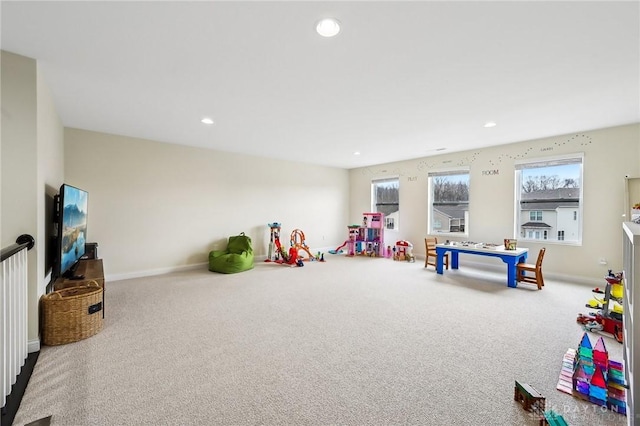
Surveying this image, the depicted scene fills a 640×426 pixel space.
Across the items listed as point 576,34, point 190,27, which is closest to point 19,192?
point 190,27

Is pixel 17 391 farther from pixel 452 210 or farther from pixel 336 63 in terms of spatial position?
pixel 452 210

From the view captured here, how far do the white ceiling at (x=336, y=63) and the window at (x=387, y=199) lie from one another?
3365 mm

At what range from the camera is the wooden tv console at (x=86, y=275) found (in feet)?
9.03

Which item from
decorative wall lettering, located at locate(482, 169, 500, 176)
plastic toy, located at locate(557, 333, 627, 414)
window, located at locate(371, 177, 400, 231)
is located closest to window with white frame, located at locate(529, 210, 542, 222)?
decorative wall lettering, located at locate(482, 169, 500, 176)

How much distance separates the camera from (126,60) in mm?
2281

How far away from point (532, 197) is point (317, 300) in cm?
465

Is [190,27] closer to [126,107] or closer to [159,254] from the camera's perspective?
[126,107]

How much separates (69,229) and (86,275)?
23.8 inches

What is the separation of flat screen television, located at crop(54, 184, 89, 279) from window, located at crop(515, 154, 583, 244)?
22.7 ft

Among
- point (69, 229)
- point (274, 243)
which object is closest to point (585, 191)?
point (274, 243)

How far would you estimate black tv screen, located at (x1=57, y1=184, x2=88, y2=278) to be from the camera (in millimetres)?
2537

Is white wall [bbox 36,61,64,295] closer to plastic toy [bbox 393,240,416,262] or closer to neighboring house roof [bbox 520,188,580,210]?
plastic toy [bbox 393,240,416,262]

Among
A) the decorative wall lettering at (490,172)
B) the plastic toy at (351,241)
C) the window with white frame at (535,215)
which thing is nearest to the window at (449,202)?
the decorative wall lettering at (490,172)

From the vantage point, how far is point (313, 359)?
2201 mm
